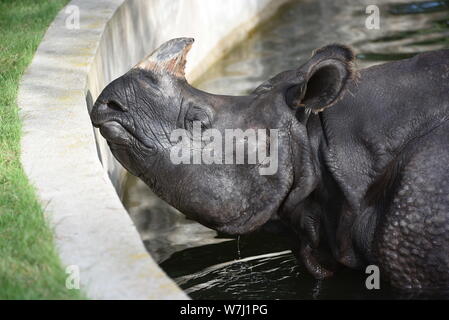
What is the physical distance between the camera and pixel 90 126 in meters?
6.24

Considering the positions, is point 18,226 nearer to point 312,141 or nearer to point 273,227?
point 273,227

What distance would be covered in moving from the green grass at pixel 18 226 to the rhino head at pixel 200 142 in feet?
2.04

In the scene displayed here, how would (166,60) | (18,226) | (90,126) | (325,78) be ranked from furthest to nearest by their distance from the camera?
(90,126) → (166,60) → (325,78) → (18,226)

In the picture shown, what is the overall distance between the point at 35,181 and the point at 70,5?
12.5 feet

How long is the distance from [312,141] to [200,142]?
634 millimetres

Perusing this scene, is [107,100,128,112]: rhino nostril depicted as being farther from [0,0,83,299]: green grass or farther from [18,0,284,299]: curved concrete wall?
[0,0,83,299]: green grass

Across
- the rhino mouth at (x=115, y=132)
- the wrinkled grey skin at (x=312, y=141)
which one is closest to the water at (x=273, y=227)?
the wrinkled grey skin at (x=312, y=141)

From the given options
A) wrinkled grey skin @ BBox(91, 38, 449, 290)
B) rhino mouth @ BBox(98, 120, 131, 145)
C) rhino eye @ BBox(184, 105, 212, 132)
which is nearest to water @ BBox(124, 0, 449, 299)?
wrinkled grey skin @ BBox(91, 38, 449, 290)

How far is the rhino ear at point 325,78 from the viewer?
17.9 ft

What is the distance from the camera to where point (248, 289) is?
6055 mm

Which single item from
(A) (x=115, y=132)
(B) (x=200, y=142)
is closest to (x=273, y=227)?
(B) (x=200, y=142)

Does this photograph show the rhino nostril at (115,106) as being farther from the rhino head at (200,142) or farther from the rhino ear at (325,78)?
the rhino ear at (325,78)

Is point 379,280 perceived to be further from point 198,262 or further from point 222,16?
point 222,16

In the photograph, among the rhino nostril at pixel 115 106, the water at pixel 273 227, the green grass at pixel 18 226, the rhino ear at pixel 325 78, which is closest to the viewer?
the green grass at pixel 18 226
